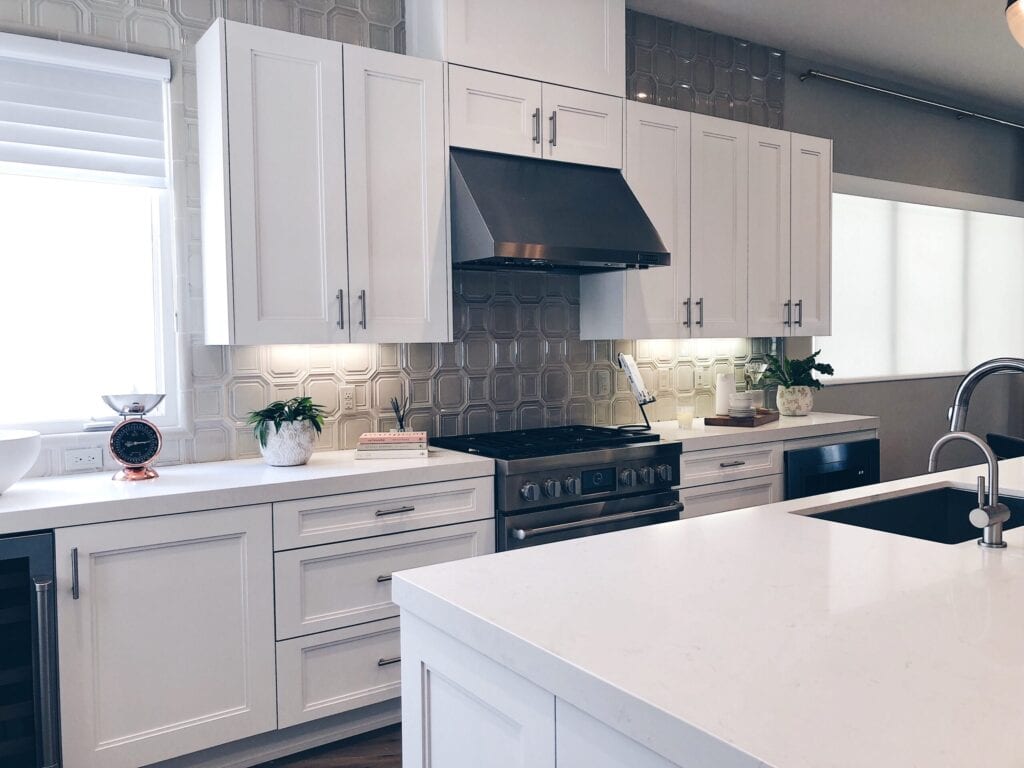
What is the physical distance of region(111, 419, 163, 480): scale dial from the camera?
263 cm

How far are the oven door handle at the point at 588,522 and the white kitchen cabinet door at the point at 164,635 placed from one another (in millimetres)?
873

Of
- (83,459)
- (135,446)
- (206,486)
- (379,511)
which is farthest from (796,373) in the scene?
(83,459)

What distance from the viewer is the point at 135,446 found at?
265 centimetres

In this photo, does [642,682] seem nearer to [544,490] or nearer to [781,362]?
[544,490]

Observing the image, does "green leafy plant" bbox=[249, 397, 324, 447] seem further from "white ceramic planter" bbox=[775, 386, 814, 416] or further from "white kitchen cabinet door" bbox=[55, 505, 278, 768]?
"white ceramic planter" bbox=[775, 386, 814, 416]

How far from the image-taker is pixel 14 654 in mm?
2230

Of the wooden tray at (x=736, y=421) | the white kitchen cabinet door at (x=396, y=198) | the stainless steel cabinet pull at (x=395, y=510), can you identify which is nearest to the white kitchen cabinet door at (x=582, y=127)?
the white kitchen cabinet door at (x=396, y=198)

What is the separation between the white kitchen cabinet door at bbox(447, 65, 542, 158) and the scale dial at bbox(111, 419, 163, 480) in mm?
1484

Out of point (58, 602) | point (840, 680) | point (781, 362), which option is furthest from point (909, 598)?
point (781, 362)

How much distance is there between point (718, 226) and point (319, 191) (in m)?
1.97

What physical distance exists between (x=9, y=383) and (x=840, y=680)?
2.72 m

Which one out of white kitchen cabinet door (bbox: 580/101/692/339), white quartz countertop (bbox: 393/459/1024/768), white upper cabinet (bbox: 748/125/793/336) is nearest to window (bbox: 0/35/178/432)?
white kitchen cabinet door (bbox: 580/101/692/339)

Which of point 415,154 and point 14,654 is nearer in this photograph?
point 14,654

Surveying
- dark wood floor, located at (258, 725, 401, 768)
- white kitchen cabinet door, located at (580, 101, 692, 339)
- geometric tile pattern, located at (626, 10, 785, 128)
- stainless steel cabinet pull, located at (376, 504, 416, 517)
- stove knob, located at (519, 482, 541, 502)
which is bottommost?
dark wood floor, located at (258, 725, 401, 768)
